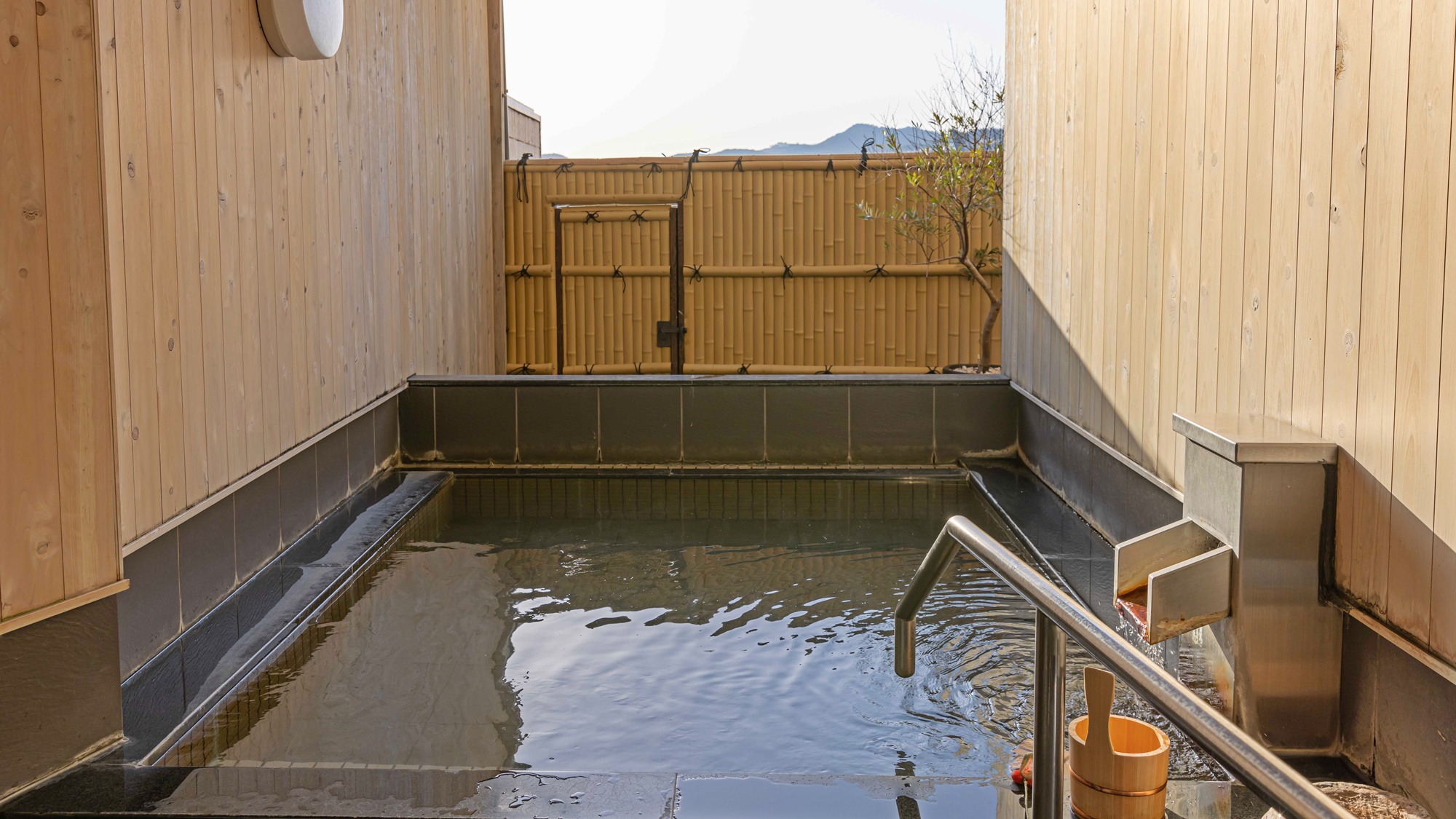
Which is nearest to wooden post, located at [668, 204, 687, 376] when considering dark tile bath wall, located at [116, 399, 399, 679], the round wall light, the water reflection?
dark tile bath wall, located at [116, 399, 399, 679]

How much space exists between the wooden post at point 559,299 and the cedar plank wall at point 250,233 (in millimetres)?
2050

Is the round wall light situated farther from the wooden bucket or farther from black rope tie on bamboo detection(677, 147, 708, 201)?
black rope tie on bamboo detection(677, 147, 708, 201)

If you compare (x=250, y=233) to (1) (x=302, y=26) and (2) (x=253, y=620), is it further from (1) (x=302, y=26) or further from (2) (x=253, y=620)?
(2) (x=253, y=620)

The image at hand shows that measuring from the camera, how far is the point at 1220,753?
98 centimetres

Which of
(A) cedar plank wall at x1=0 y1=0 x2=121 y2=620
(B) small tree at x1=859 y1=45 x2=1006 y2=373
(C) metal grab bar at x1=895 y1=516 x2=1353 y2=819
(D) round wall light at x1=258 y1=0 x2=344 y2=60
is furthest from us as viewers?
(B) small tree at x1=859 y1=45 x2=1006 y2=373

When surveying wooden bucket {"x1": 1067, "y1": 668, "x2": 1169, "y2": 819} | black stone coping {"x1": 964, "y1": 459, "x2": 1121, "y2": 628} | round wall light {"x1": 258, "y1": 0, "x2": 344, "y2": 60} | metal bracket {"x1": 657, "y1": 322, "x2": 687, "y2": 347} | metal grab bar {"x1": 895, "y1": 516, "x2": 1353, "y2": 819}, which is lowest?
black stone coping {"x1": 964, "y1": 459, "x2": 1121, "y2": 628}

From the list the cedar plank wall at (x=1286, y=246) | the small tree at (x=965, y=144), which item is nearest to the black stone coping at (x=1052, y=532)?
the cedar plank wall at (x=1286, y=246)

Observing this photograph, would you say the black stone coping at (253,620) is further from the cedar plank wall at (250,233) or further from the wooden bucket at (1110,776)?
the wooden bucket at (1110,776)

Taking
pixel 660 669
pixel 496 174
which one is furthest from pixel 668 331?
pixel 660 669

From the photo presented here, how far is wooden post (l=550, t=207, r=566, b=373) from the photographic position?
9.15m

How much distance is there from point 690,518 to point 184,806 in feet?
9.50

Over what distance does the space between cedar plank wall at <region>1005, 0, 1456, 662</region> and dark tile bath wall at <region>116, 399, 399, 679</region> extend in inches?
108

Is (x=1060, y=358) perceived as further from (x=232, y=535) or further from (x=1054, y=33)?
(x=232, y=535)

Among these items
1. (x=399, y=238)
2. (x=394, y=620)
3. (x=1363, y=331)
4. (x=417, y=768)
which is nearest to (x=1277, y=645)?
(x=1363, y=331)
